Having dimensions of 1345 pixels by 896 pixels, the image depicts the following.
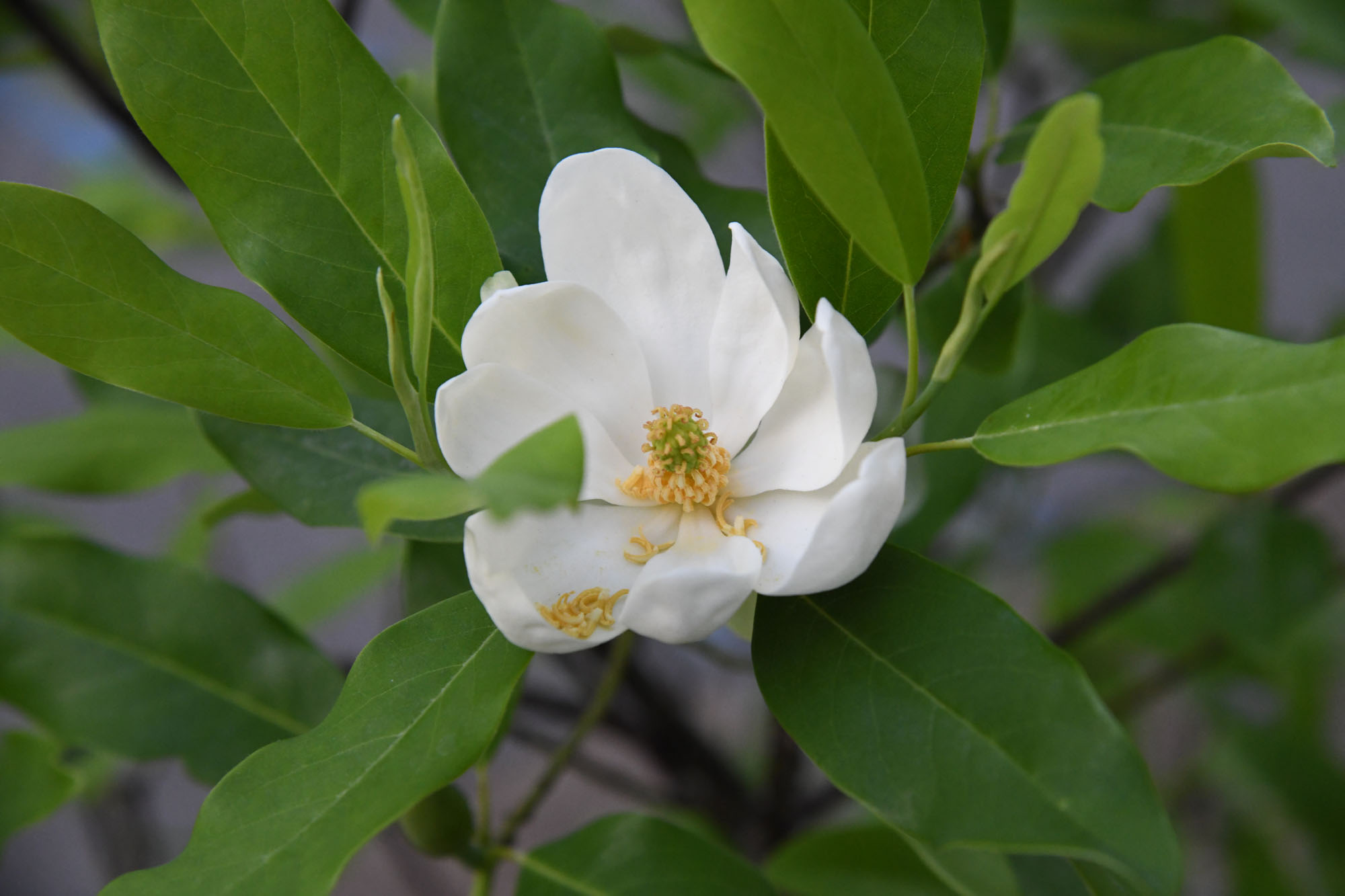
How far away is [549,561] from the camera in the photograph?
0.43 metres

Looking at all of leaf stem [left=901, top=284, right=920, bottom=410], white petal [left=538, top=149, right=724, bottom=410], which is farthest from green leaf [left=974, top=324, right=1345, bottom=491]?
white petal [left=538, top=149, right=724, bottom=410]

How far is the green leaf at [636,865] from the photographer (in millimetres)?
579

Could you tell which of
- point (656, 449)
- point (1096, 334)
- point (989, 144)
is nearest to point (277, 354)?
point (656, 449)

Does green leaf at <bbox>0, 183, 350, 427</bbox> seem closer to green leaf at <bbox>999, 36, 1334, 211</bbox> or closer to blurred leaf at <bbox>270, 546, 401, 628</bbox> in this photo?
green leaf at <bbox>999, 36, 1334, 211</bbox>

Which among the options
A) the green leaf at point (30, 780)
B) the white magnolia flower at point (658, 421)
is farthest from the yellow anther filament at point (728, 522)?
the green leaf at point (30, 780)

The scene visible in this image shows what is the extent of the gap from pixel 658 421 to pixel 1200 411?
0.22 metres

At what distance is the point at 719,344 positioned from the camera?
1.54ft

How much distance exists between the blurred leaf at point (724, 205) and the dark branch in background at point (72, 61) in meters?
0.42

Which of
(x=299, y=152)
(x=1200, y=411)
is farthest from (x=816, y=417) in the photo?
(x=299, y=152)

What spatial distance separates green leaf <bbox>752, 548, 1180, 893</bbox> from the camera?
0.36 m

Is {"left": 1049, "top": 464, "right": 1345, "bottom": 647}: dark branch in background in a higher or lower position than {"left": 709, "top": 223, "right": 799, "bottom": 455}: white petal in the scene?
lower

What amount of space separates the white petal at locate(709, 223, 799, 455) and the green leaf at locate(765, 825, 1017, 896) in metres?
0.39

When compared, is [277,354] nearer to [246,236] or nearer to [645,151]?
[246,236]

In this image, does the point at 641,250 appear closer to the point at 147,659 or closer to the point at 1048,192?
the point at 1048,192
